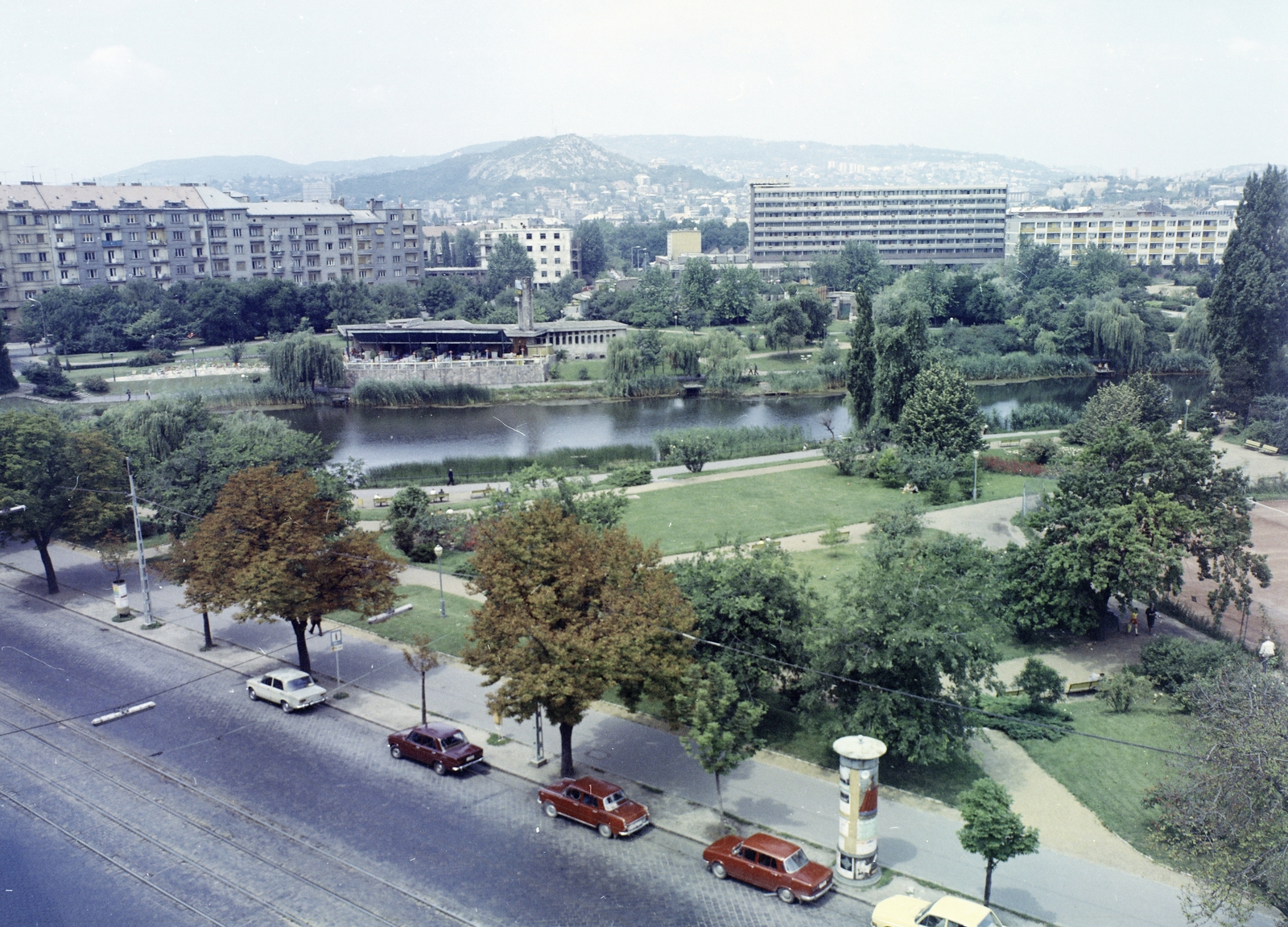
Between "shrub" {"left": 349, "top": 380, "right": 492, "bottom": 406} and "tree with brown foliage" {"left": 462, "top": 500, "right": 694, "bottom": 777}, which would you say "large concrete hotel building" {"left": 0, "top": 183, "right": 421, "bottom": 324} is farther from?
"tree with brown foliage" {"left": 462, "top": 500, "right": 694, "bottom": 777}

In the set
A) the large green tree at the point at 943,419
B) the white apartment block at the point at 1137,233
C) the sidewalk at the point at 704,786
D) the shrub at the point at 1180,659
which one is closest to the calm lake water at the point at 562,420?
the large green tree at the point at 943,419

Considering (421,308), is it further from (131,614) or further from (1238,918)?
(1238,918)

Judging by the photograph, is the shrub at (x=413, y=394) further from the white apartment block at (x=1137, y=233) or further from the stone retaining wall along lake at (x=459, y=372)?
the white apartment block at (x=1137, y=233)

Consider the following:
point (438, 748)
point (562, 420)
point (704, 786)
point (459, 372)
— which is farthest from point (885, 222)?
point (438, 748)

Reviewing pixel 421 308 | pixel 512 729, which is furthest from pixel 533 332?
pixel 512 729

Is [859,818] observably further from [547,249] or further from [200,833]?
[547,249]

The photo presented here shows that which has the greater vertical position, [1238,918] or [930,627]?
[930,627]
